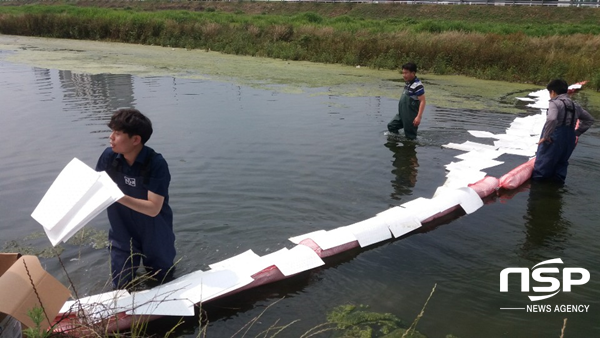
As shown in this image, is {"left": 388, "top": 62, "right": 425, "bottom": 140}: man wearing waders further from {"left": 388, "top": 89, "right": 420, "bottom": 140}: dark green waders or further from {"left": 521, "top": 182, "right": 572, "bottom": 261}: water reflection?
{"left": 521, "top": 182, "right": 572, "bottom": 261}: water reflection

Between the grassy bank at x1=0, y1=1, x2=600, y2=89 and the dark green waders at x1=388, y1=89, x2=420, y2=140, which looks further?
the grassy bank at x1=0, y1=1, x2=600, y2=89

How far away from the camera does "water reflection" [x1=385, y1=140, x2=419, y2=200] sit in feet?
19.5

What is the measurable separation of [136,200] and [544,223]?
13.1 feet

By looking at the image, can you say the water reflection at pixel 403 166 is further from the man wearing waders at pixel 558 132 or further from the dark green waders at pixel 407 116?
the man wearing waders at pixel 558 132

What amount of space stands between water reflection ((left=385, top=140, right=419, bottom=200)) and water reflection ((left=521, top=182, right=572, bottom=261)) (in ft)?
4.37

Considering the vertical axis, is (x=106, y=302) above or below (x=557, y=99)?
below

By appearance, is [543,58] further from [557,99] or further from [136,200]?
[136,200]

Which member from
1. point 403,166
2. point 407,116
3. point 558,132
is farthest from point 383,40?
point 558,132

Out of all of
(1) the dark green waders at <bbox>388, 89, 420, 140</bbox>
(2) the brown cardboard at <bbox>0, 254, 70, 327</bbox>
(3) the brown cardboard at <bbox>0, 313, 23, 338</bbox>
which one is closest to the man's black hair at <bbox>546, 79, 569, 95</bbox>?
(1) the dark green waders at <bbox>388, 89, 420, 140</bbox>

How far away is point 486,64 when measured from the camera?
620 inches

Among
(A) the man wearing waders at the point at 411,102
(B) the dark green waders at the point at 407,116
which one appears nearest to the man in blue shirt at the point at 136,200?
(A) the man wearing waders at the point at 411,102

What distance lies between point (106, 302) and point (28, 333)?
0.76 meters

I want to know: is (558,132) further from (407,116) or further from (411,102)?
(407,116)

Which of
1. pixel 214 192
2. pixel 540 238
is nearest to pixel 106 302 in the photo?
pixel 214 192
